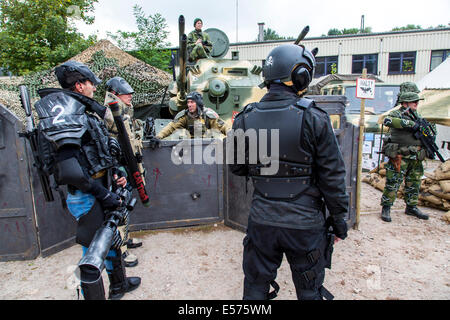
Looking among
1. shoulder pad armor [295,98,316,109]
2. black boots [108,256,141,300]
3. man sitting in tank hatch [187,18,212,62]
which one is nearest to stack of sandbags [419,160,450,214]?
shoulder pad armor [295,98,316,109]

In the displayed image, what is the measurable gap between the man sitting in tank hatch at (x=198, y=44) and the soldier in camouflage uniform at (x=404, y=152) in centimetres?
505

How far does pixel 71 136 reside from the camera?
2.19 meters

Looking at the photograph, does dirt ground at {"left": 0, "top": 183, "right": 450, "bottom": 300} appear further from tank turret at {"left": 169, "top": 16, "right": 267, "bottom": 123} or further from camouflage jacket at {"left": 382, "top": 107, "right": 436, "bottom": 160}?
tank turret at {"left": 169, "top": 16, "right": 267, "bottom": 123}

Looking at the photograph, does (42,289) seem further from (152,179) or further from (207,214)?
(207,214)

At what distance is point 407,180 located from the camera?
511 centimetres

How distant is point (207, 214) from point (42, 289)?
7.34ft

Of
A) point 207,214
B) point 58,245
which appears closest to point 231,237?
point 207,214

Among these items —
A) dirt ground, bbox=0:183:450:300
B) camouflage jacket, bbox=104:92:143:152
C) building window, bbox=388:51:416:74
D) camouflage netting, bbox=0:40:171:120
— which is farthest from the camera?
building window, bbox=388:51:416:74

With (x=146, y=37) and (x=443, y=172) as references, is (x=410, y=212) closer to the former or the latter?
(x=443, y=172)

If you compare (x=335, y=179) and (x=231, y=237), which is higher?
(x=335, y=179)

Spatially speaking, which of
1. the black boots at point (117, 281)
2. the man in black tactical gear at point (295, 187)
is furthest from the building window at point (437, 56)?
the black boots at point (117, 281)

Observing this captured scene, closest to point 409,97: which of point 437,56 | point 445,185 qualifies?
point 445,185

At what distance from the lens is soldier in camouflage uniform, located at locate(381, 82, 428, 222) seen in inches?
191

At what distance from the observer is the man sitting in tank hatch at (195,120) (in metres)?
5.10
